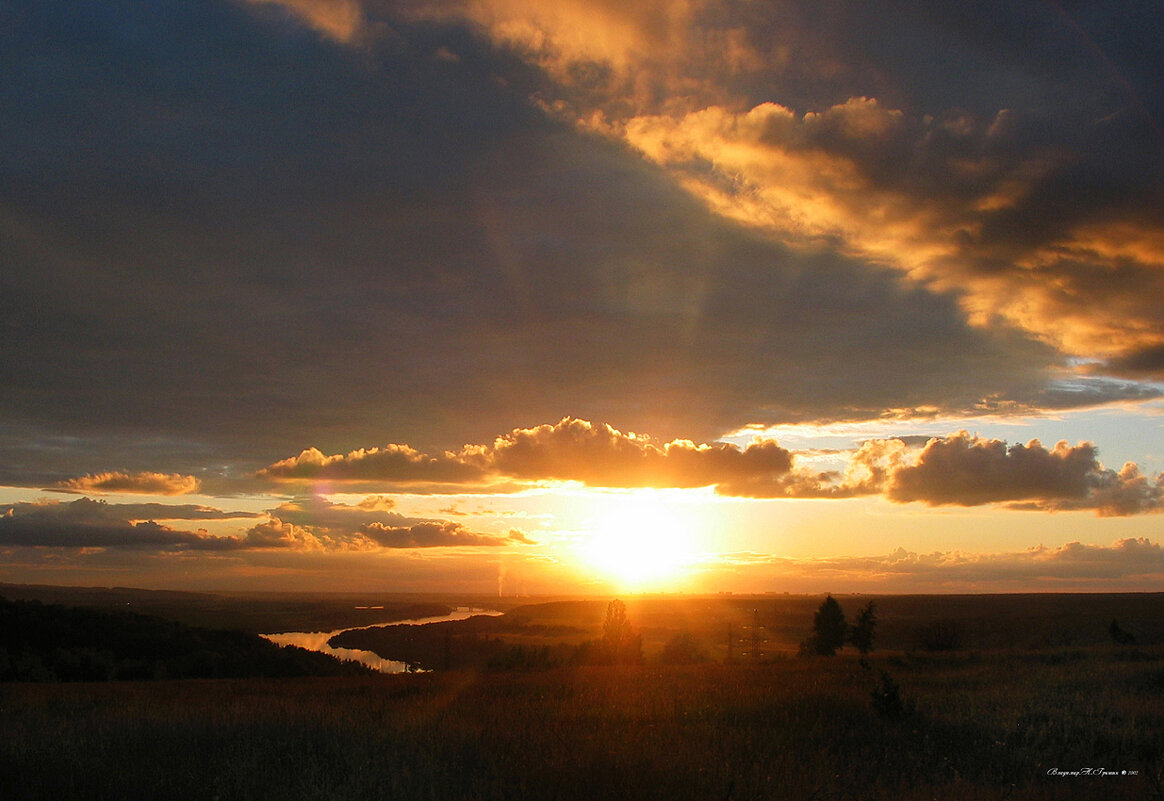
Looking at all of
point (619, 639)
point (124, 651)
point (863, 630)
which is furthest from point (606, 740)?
point (863, 630)

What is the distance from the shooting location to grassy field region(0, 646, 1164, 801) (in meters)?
7.87

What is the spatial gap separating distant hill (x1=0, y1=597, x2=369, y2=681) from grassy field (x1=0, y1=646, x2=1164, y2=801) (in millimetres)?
22232

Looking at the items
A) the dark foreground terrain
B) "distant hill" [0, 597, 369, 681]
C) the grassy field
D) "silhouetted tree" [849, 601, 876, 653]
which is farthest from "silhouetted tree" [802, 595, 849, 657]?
the grassy field

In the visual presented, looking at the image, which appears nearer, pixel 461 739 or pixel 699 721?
pixel 461 739

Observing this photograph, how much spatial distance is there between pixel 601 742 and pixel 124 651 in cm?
4287

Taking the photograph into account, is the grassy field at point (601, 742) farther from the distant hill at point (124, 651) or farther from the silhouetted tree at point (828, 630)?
the silhouetted tree at point (828, 630)

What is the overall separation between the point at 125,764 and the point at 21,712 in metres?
7.06

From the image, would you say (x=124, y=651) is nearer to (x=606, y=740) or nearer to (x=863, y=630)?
(x=606, y=740)

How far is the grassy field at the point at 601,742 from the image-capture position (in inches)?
310

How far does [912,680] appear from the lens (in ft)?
61.0

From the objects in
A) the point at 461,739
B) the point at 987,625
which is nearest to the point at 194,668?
the point at 461,739

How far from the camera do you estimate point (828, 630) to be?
52.8 metres

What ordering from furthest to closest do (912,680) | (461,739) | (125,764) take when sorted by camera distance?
(912,680) < (461,739) < (125,764)

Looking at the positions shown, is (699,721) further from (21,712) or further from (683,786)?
(21,712)
